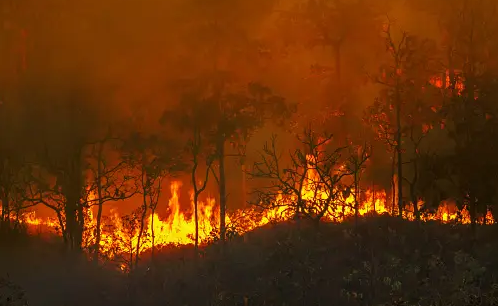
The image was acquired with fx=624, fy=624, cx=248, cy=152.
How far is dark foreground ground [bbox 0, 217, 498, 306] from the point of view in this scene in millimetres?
20734

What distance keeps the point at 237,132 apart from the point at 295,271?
8.57 metres

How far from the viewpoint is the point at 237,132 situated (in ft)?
96.6

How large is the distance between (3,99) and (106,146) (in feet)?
20.9

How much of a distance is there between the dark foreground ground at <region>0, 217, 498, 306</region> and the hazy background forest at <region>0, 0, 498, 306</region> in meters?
0.09

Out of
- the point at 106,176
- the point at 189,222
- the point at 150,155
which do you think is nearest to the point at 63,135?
the point at 106,176

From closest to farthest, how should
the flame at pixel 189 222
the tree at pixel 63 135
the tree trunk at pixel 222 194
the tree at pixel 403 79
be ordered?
the tree at pixel 403 79 < the tree trunk at pixel 222 194 < the flame at pixel 189 222 < the tree at pixel 63 135

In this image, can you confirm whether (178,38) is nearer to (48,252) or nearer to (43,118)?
(43,118)

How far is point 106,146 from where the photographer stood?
34.9 meters

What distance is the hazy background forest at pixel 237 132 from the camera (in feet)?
75.5

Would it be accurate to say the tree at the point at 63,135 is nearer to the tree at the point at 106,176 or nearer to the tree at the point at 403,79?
the tree at the point at 106,176

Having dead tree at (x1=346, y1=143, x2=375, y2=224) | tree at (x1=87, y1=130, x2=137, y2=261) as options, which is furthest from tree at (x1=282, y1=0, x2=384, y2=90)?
tree at (x1=87, y1=130, x2=137, y2=261)

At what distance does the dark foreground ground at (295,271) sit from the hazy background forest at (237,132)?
0.09m

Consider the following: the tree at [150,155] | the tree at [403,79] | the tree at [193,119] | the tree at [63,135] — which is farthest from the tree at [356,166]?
the tree at [63,135]

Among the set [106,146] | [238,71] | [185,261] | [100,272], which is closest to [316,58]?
[238,71]
